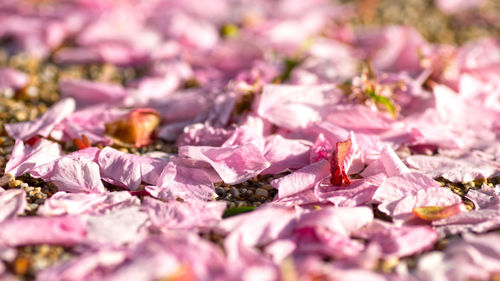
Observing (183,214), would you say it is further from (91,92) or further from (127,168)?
(91,92)

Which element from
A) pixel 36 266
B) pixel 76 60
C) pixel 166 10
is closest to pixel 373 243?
pixel 36 266

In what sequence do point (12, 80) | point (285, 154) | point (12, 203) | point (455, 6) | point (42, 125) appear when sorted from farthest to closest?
point (455, 6) → point (12, 80) → point (42, 125) → point (285, 154) → point (12, 203)

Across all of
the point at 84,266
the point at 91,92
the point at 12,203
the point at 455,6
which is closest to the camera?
the point at 84,266

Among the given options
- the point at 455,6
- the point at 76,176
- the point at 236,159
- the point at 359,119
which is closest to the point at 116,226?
the point at 76,176

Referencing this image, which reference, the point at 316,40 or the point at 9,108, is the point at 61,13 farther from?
the point at 316,40

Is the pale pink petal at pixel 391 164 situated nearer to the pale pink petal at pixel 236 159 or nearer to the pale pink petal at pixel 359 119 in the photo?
the pale pink petal at pixel 359 119

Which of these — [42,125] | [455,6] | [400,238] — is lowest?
[400,238]

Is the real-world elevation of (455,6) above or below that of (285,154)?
above

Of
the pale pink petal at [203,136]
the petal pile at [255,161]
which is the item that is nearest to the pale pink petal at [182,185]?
the petal pile at [255,161]
